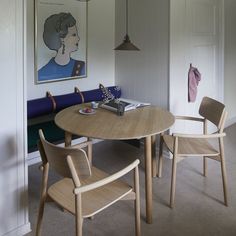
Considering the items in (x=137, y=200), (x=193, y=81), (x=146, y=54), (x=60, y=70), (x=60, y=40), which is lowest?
(x=137, y=200)

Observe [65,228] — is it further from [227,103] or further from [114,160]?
[227,103]

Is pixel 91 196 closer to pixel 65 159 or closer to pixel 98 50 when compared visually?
pixel 65 159

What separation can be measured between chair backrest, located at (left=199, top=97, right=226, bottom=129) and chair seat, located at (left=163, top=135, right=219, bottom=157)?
22 cm

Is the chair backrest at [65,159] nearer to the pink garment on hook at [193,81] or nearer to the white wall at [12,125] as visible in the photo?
the white wall at [12,125]

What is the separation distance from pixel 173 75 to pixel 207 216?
163cm

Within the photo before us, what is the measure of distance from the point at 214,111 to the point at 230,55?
7.15 feet

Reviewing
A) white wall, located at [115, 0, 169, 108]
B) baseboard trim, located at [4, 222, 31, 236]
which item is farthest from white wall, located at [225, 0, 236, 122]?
baseboard trim, located at [4, 222, 31, 236]

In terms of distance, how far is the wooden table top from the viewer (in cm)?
239

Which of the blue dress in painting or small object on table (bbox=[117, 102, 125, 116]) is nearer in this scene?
small object on table (bbox=[117, 102, 125, 116])

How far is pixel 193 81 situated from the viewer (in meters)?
3.95

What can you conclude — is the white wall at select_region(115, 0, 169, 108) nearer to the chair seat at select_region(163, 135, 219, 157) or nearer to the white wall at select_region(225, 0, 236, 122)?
the chair seat at select_region(163, 135, 219, 157)

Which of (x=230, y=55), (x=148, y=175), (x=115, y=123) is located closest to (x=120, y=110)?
(x=115, y=123)

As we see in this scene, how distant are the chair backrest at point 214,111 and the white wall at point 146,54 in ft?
2.10

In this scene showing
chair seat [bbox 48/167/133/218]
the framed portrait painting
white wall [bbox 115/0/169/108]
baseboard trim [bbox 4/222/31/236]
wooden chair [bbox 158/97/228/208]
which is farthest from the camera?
white wall [bbox 115/0/169/108]
